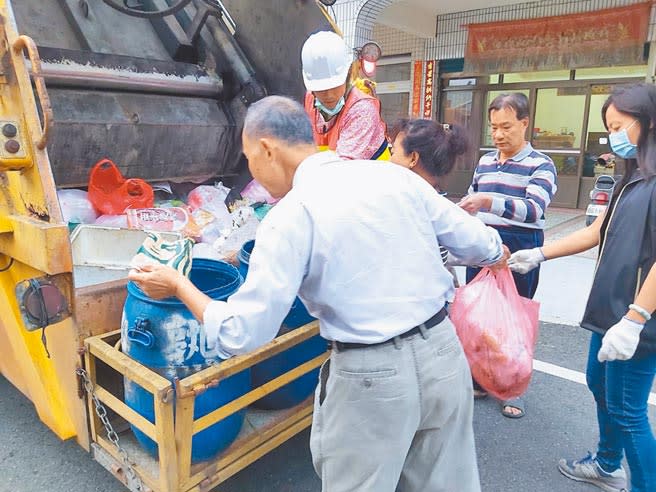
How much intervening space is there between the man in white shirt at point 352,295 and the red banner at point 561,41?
7.09 meters

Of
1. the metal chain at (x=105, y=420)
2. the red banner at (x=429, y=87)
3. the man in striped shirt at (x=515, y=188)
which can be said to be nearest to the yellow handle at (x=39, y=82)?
the metal chain at (x=105, y=420)

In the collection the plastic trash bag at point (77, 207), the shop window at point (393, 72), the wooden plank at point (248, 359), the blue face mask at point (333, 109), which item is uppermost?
the shop window at point (393, 72)

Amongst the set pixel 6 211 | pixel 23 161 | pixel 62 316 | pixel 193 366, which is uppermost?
pixel 23 161

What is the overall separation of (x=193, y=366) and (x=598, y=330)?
1401mm

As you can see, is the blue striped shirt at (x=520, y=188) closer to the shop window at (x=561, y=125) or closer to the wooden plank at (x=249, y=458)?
the wooden plank at (x=249, y=458)

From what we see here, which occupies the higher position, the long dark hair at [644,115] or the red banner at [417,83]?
the red banner at [417,83]

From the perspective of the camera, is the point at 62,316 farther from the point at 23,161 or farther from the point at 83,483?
the point at 83,483

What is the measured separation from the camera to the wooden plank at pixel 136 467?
1.60 m

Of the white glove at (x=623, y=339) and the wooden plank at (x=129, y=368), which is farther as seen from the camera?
the white glove at (x=623, y=339)

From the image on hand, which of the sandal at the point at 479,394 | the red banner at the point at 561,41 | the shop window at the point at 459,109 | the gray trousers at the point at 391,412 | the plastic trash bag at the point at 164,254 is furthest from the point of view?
the shop window at the point at 459,109

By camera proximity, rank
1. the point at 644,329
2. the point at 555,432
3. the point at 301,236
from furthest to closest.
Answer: the point at 555,432 → the point at 644,329 → the point at 301,236

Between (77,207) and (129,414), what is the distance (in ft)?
4.53

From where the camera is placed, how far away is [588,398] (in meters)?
2.90

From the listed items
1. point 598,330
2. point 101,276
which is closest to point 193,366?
point 101,276
